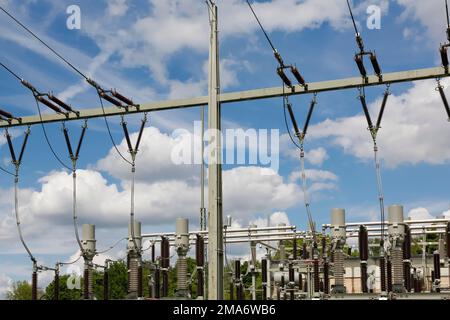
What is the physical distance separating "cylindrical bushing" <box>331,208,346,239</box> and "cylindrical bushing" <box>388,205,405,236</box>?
43.5 inches

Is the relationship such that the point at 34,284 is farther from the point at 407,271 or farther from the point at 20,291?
the point at 20,291

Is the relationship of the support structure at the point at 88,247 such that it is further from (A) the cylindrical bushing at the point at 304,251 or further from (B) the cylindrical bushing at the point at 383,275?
(A) the cylindrical bushing at the point at 304,251

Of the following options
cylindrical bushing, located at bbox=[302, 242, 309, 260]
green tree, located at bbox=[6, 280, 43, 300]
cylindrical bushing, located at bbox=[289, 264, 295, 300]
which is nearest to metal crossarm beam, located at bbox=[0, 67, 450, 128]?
cylindrical bushing, located at bbox=[289, 264, 295, 300]

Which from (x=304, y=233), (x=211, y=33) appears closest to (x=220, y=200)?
(x=211, y=33)

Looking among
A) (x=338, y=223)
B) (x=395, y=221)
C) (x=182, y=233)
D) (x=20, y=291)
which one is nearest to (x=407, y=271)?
(x=395, y=221)

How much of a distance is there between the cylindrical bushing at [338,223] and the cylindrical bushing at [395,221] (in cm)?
110

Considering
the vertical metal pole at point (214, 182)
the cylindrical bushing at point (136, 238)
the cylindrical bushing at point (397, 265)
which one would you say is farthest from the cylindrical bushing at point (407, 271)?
the cylindrical bushing at point (136, 238)

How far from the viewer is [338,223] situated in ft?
50.4

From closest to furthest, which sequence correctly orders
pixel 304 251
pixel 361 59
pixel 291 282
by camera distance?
pixel 361 59 → pixel 291 282 → pixel 304 251

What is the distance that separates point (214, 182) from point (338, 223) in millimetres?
3700

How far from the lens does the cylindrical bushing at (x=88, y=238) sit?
17.7m

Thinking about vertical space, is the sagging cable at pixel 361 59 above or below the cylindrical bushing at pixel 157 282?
above
